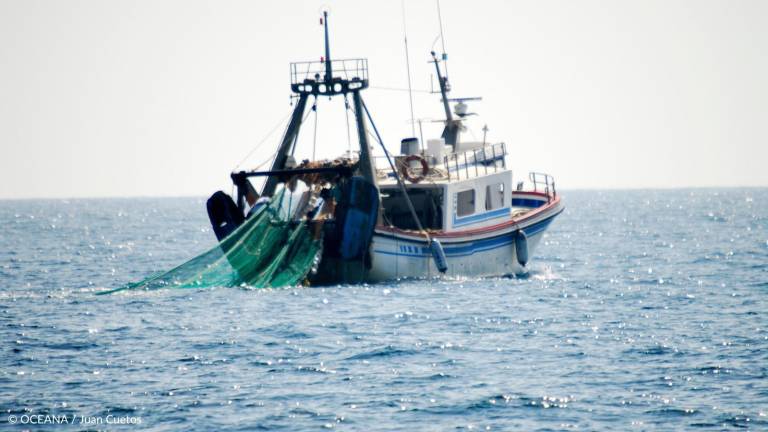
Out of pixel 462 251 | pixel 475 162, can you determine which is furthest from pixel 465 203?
pixel 475 162

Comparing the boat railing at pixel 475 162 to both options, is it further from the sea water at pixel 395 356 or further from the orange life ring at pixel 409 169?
the sea water at pixel 395 356

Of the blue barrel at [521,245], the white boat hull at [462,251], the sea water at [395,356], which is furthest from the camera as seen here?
the blue barrel at [521,245]

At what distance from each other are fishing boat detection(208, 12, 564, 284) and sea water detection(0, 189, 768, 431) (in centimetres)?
91

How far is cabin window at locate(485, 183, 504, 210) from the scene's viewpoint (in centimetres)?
4169


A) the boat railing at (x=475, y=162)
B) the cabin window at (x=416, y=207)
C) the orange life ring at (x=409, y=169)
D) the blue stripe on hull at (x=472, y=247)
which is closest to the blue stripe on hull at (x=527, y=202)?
the blue stripe on hull at (x=472, y=247)

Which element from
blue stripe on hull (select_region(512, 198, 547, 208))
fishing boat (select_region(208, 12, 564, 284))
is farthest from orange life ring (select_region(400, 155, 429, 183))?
blue stripe on hull (select_region(512, 198, 547, 208))

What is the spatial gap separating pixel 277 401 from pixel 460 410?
3.24 meters

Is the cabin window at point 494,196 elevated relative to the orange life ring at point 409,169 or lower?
lower

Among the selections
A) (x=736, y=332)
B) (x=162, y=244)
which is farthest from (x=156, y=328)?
(x=162, y=244)

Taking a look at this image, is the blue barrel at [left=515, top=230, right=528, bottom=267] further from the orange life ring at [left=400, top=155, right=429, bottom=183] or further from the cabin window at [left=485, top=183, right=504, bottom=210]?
the orange life ring at [left=400, top=155, right=429, bottom=183]

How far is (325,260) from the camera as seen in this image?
36344 millimetres

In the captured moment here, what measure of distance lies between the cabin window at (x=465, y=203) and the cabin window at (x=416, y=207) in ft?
3.21

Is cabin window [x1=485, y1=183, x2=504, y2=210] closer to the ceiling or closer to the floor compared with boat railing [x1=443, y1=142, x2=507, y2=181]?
closer to the floor

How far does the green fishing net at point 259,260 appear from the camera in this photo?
3512 centimetres
